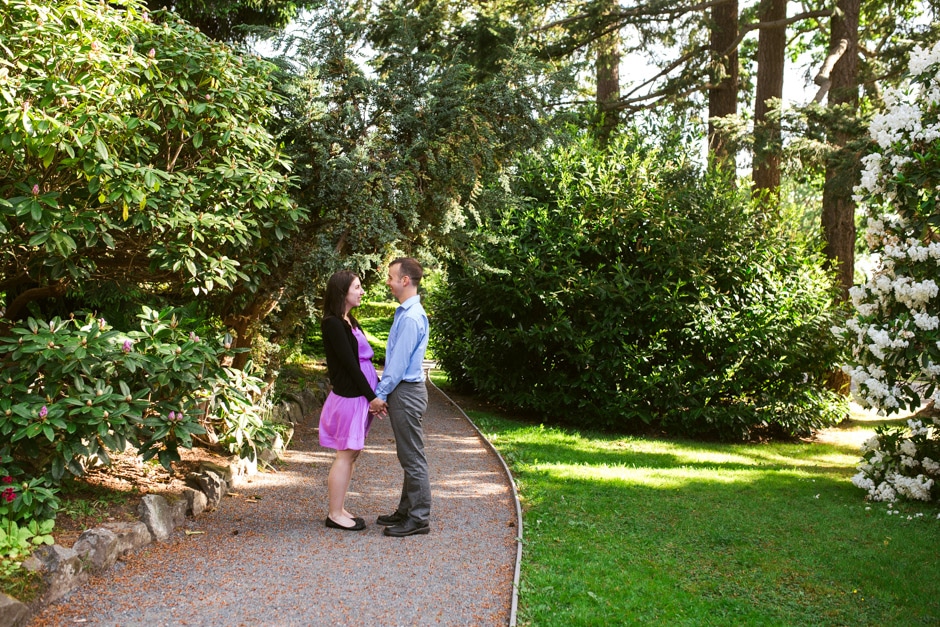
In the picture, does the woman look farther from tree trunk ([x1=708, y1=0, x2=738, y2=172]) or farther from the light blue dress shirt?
tree trunk ([x1=708, y1=0, x2=738, y2=172])

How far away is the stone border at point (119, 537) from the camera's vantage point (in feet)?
12.5

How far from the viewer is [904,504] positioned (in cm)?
666

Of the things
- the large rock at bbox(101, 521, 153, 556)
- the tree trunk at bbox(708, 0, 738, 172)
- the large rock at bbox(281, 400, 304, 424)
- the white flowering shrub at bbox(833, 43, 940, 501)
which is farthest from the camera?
the tree trunk at bbox(708, 0, 738, 172)

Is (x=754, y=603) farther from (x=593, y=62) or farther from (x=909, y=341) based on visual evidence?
(x=593, y=62)

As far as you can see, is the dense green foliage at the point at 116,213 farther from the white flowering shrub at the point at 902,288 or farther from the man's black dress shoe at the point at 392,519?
the white flowering shrub at the point at 902,288

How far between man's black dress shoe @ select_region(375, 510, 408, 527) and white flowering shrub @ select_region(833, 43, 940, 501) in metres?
4.33

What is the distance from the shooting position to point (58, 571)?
13.0 ft

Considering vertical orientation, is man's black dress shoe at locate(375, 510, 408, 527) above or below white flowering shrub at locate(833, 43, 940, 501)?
below

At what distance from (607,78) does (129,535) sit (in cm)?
1378

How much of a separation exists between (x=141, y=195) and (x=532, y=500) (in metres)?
3.91

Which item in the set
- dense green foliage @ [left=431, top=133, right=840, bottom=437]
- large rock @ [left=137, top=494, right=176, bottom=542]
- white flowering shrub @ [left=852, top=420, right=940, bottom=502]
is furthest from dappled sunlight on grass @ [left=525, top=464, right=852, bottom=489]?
large rock @ [left=137, top=494, right=176, bottom=542]

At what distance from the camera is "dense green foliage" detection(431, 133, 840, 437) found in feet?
31.6

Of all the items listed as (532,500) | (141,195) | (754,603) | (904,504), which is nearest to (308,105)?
(141,195)

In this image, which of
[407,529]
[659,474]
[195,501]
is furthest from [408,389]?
[659,474]
